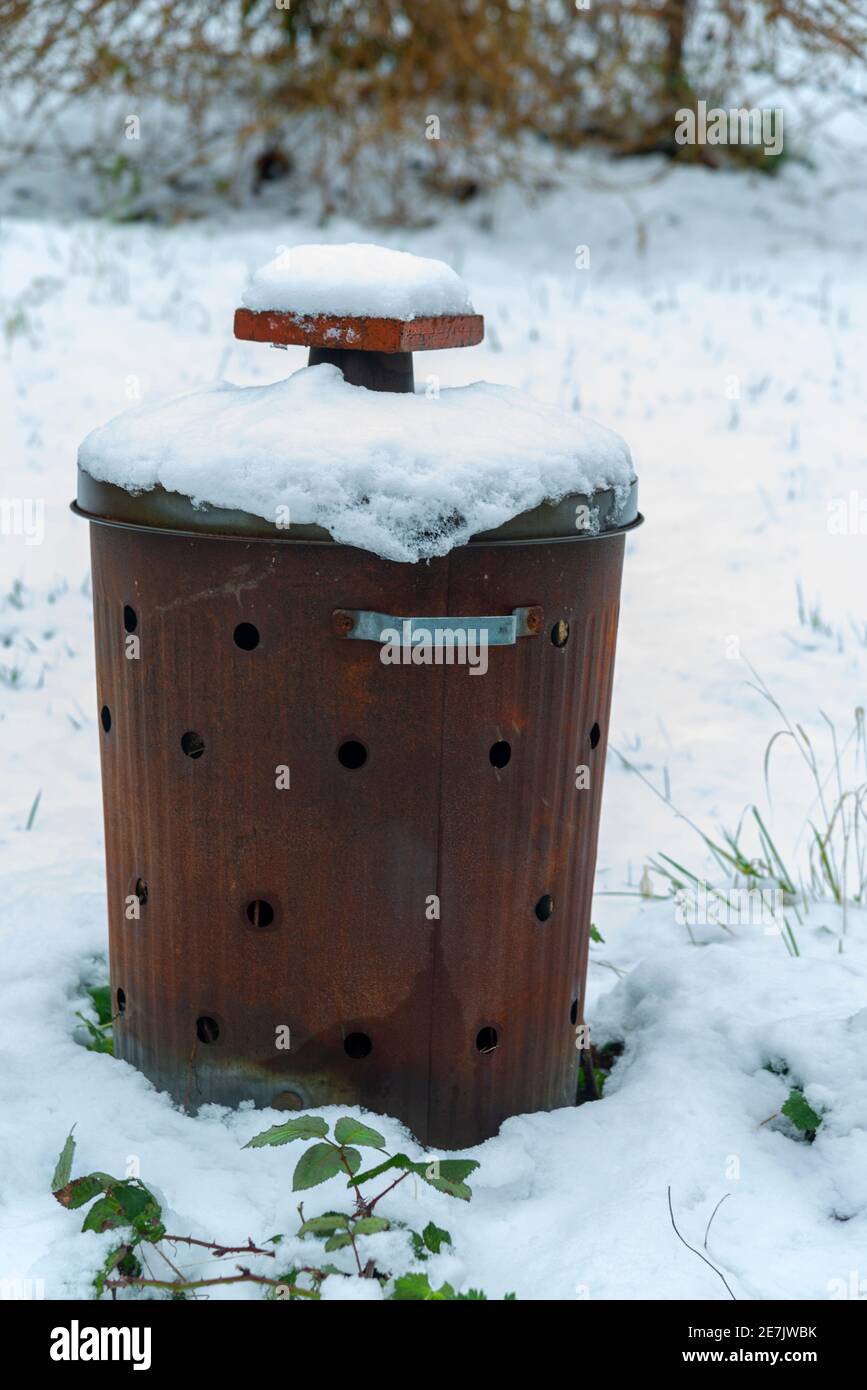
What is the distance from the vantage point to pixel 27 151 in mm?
8289

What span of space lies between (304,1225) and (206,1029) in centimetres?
41

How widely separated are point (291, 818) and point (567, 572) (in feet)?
1.77

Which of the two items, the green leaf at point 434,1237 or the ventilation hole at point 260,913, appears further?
the ventilation hole at point 260,913

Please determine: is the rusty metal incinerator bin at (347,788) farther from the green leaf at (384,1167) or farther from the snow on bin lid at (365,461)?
the green leaf at (384,1167)

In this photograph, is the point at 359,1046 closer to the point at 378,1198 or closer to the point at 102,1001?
the point at 378,1198

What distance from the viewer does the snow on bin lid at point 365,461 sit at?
73.8 inches

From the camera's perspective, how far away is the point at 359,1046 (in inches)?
83.8

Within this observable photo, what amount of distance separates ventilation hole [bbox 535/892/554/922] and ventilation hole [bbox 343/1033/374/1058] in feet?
1.08

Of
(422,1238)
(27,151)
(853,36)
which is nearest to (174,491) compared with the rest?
(422,1238)

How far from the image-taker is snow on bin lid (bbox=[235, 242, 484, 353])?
200 centimetres

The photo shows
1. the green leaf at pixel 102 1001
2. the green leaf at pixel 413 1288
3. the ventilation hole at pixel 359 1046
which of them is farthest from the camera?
the green leaf at pixel 102 1001

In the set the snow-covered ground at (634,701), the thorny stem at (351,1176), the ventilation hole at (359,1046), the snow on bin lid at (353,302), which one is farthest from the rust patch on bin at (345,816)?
the snow on bin lid at (353,302)

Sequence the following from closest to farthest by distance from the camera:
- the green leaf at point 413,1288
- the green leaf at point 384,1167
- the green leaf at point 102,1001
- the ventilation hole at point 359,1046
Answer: the green leaf at point 413,1288
the green leaf at point 384,1167
the ventilation hole at point 359,1046
the green leaf at point 102,1001

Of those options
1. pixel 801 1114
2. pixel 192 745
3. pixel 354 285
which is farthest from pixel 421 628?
pixel 801 1114
